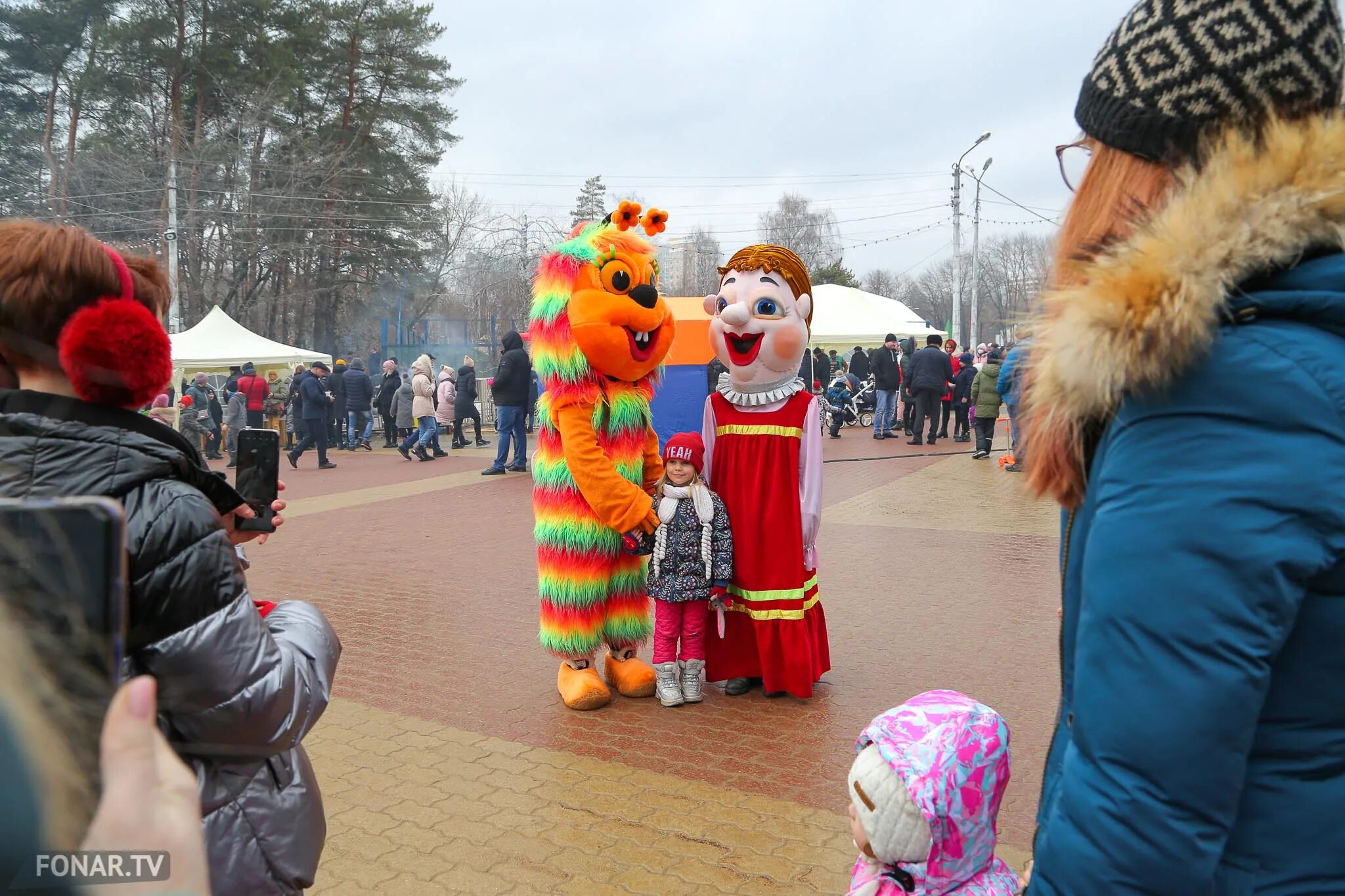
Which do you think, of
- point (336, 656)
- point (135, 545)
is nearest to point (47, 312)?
point (135, 545)

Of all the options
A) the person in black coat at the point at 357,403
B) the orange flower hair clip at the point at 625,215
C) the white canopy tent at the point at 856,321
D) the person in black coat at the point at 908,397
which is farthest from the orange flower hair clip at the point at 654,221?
the white canopy tent at the point at 856,321

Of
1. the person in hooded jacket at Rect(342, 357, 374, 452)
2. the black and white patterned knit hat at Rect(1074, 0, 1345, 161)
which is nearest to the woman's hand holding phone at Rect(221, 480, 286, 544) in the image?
the black and white patterned knit hat at Rect(1074, 0, 1345, 161)

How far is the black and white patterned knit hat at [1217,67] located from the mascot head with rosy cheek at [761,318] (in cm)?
348

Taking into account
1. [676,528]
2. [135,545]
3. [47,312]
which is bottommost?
[676,528]

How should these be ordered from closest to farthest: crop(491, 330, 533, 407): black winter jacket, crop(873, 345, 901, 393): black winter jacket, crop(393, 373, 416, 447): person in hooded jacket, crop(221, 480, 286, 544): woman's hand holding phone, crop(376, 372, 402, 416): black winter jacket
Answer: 1. crop(221, 480, 286, 544): woman's hand holding phone
2. crop(491, 330, 533, 407): black winter jacket
3. crop(393, 373, 416, 447): person in hooded jacket
4. crop(873, 345, 901, 393): black winter jacket
5. crop(376, 372, 402, 416): black winter jacket

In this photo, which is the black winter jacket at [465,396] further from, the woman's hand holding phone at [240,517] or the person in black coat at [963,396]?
the woman's hand holding phone at [240,517]

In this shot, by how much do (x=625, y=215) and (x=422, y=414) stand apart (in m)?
13.4

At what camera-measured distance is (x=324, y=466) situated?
55.4 ft

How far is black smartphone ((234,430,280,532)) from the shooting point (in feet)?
7.81

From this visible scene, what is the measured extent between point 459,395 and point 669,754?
1533 centimetres

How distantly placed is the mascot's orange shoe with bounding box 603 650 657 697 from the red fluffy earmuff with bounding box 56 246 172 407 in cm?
351

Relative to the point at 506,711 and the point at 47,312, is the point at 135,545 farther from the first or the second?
the point at 506,711

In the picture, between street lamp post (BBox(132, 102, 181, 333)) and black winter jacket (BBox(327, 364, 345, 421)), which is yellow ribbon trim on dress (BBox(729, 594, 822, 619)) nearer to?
black winter jacket (BBox(327, 364, 345, 421))

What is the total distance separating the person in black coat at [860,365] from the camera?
22766 millimetres
